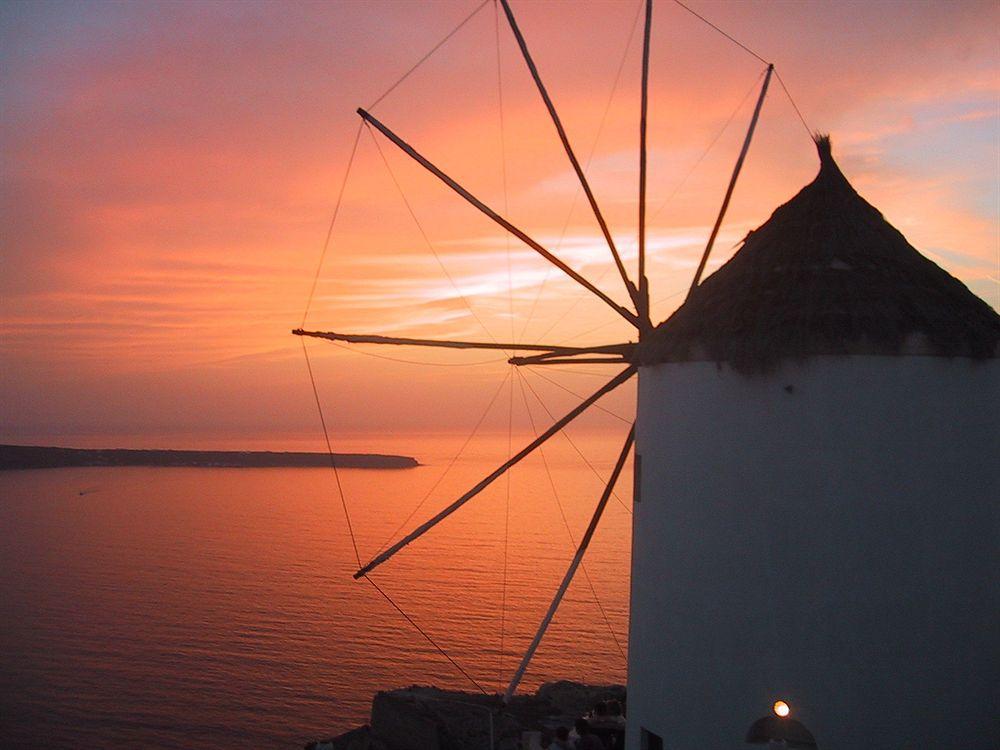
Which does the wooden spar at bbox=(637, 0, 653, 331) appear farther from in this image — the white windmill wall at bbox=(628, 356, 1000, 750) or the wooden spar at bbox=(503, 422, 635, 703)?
the white windmill wall at bbox=(628, 356, 1000, 750)

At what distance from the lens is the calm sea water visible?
25781 millimetres

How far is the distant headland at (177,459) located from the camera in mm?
146125

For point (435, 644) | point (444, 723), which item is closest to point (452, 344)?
point (444, 723)

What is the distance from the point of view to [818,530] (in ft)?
26.7

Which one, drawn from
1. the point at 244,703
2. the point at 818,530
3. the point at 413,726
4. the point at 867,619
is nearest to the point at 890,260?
the point at 818,530

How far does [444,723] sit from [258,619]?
24.0 metres

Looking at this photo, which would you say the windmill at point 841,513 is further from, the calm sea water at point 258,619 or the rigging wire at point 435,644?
the calm sea water at point 258,619

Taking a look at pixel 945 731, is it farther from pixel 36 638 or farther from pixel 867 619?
pixel 36 638

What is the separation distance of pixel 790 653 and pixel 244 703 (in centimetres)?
2207

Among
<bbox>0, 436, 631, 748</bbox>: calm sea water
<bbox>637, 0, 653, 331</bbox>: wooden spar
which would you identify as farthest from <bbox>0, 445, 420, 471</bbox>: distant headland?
<bbox>637, 0, 653, 331</bbox>: wooden spar

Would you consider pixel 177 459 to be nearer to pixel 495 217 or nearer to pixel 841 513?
pixel 495 217

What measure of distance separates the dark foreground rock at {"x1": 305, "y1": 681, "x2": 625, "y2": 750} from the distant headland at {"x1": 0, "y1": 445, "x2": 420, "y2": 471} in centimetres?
12957

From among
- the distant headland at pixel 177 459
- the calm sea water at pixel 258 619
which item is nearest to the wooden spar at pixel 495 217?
the calm sea water at pixel 258 619

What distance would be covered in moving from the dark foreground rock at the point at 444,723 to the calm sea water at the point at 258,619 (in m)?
8.64
